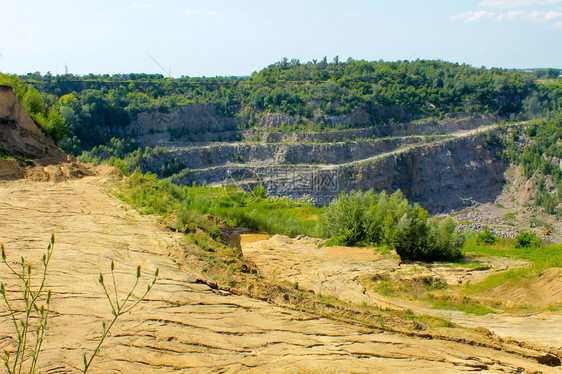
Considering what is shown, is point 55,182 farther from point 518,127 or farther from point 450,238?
point 518,127

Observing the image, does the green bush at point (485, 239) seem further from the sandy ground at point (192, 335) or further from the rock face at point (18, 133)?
the rock face at point (18, 133)

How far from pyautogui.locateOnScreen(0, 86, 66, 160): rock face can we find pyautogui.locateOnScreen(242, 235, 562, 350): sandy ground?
9103 millimetres

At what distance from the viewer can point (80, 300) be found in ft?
20.0

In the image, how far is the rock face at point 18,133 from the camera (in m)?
16.6

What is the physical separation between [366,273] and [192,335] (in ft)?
20.9

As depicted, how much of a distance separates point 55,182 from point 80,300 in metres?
9.16

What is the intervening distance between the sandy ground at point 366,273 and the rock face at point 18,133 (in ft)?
29.9

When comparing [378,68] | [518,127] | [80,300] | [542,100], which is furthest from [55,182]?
[542,100]

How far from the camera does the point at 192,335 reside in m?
5.69

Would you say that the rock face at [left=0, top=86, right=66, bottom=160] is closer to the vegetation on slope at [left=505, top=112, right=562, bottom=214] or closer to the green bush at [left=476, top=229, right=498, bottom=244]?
the green bush at [left=476, top=229, right=498, bottom=244]

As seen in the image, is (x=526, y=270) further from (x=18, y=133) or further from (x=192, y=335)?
(x=18, y=133)

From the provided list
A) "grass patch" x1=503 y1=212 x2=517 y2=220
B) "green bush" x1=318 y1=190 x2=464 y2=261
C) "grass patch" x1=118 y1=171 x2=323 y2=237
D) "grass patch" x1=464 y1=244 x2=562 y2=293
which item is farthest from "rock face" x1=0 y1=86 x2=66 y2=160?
"grass patch" x1=503 y1=212 x2=517 y2=220

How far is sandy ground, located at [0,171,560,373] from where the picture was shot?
5.08m

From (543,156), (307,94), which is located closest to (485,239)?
(543,156)
